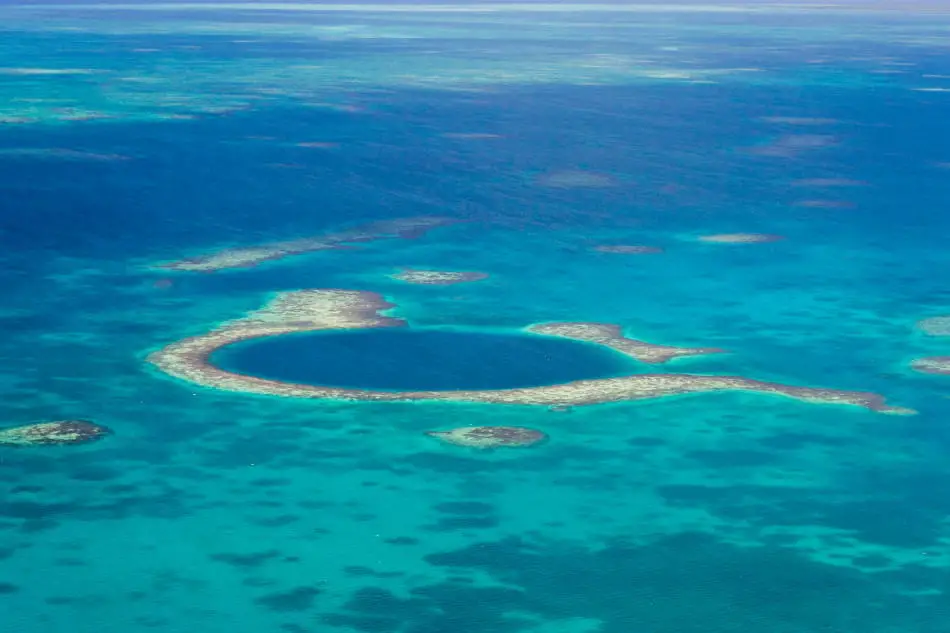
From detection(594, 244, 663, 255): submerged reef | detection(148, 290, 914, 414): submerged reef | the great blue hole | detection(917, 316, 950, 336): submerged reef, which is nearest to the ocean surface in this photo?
the great blue hole

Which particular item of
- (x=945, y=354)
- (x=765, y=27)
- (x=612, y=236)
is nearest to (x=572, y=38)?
(x=765, y=27)

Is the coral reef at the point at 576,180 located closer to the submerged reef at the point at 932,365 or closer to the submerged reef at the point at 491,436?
the submerged reef at the point at 932,365

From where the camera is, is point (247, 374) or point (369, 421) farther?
point (247, 374)

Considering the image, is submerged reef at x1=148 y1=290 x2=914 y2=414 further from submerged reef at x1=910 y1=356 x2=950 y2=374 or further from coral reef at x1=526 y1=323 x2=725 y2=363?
submerged reef at x1=910 y1=356 x2=950 y2=374

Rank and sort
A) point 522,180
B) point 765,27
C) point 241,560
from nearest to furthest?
point 241,560, point 522,180, point 765,27

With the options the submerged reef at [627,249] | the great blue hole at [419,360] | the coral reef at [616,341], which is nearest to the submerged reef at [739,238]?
the submerged reef at [627,249]

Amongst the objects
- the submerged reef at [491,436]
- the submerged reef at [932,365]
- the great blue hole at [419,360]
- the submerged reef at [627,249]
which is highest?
the great blue hole at [419,360]

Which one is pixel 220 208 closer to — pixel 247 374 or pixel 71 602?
pixel 247 374
